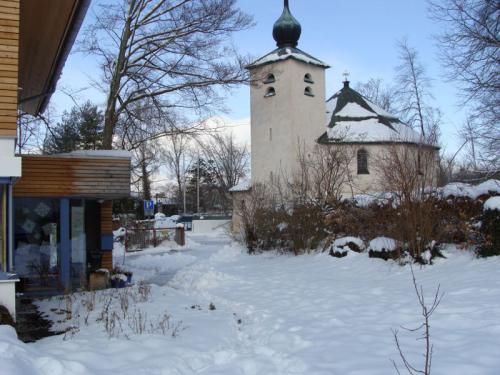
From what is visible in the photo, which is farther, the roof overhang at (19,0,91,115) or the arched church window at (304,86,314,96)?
the arched church window at (304,86,314,96)

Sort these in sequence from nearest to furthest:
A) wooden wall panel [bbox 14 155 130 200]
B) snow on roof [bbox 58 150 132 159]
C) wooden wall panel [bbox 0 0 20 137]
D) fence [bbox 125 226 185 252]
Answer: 1. wooden wall panel [bbox 0 0 20 137]
2. wooden wall panel [bbox 14 155 130 200]
3. snow on roof [bbox 58 150 132 159]
4. fence [bbox 125 226 185 252]

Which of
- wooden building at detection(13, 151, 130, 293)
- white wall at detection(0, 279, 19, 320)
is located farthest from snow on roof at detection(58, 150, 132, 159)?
white wall at detection(0, 279, 19, 320)

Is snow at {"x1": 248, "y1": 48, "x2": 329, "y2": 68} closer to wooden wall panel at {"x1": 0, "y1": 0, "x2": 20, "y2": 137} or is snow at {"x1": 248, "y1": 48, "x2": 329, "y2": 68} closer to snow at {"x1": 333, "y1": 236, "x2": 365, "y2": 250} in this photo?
snow at {"x1": 333, "y1": 236, "x2": 365, "y2": 250}

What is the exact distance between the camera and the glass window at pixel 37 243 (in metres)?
11.6

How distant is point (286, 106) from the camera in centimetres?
3638

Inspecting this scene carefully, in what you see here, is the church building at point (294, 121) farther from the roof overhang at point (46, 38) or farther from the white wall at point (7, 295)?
the white wall at point (7, 295)

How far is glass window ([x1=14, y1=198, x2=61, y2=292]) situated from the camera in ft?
38.1

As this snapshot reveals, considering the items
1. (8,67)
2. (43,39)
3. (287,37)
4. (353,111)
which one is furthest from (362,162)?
(8,67)

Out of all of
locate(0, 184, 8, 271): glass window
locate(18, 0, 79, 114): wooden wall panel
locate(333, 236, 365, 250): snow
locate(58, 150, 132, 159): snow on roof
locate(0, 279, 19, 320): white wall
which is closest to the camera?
locate(0, 279, 19, 320): white wall

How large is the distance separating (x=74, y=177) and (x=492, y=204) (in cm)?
870

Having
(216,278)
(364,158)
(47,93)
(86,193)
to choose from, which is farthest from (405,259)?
(364,158)

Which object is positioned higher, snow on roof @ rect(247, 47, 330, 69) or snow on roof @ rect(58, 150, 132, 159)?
snow on roof @ rect(247, 47, 330, 69)

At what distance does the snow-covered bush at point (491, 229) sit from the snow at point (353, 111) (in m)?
28.9

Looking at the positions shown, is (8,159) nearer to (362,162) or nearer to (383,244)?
(383,244)
